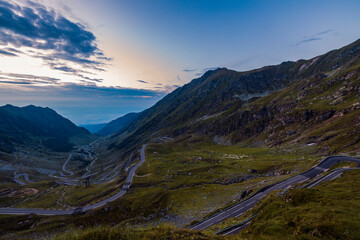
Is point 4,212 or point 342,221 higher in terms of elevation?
point 342,221

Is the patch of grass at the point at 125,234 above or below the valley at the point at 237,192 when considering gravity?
above

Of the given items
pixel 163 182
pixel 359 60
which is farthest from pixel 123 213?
pixel 359 60

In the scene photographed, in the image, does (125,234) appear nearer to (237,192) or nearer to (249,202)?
(249,202)

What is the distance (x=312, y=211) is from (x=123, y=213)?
6941 cm

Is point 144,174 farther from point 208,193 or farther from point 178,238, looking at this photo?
point 178,238

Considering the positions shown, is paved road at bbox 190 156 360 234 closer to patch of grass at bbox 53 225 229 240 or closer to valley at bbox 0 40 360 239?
valley at bbox 0 40 360 239

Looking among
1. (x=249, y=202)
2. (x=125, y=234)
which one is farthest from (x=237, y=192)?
(x=125, y=234)

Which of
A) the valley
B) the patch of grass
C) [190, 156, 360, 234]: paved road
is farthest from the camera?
[190, 156, 360, 234]: paved road

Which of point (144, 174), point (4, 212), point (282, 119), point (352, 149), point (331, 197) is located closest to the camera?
point (331, 197)

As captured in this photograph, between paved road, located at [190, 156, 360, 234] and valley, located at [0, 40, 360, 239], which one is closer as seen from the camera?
valley, located at [0, 40, 360, 239]

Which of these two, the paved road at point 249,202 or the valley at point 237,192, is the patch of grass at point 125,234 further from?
the paved road at point 249,202

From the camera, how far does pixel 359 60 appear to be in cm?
19150

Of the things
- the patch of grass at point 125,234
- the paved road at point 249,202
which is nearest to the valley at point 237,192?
the patch of grass at point 125,234

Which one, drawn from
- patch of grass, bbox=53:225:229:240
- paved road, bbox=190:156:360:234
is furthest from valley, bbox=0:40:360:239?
paved road, bbox=190:156:360:234
